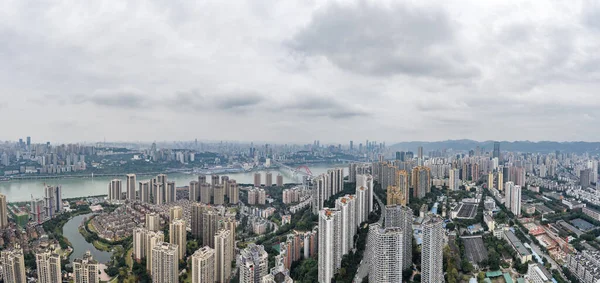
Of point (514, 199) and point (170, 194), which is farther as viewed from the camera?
point (170, 194)

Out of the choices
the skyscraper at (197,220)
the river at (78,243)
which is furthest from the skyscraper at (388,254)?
the river at (78,243)

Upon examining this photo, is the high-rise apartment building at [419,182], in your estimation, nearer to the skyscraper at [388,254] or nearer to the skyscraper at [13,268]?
the skyscraper at [388,254]

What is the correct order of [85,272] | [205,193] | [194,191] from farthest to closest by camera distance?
[194,191], [205,193], [85,272]

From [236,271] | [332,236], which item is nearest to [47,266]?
[236,271]

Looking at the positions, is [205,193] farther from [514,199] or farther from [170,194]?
[514,199]

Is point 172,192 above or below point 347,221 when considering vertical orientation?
below

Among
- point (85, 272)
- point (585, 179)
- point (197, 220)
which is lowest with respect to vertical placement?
point (85, 272)

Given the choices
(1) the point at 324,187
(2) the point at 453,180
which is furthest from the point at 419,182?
(1) the point at 324,187
